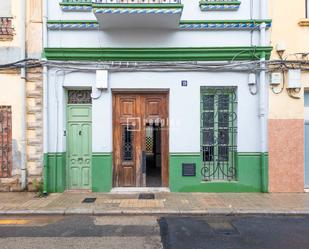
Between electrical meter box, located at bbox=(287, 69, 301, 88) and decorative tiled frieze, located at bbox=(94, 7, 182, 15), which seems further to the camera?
electrical meter box, located at bbox=(287, 69, 301, 88)

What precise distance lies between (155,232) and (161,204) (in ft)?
5.91

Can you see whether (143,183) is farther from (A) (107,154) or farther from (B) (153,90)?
(B) (153,90)

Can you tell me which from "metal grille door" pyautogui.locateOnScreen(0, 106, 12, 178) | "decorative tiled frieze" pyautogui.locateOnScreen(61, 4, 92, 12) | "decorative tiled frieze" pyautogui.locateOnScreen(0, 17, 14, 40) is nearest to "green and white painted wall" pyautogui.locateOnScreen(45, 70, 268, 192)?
"metal grille door" pyautogui.locateOnScreen(0, 106, 12, 178)

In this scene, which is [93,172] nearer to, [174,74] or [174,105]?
[174,105]

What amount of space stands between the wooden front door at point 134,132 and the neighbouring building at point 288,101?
303 cm

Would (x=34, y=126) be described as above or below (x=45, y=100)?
below

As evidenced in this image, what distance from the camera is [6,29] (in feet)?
29.1

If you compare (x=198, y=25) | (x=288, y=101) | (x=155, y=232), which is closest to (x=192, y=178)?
(x=155, y=232)

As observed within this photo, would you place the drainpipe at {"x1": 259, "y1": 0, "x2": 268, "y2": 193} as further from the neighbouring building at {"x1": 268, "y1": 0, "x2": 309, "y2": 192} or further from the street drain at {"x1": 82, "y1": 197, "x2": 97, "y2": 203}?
the street drain at {"x1": 82, "y1": 197, "x2": 97, "y2": 203}

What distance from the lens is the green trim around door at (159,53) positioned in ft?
28.6

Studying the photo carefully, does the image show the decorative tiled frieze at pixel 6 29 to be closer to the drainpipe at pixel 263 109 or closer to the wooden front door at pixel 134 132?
the wooden front door at pixel 134 132

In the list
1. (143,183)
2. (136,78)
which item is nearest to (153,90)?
(136,78)

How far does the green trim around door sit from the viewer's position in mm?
8727

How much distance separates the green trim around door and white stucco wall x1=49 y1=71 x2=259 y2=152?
472mm
